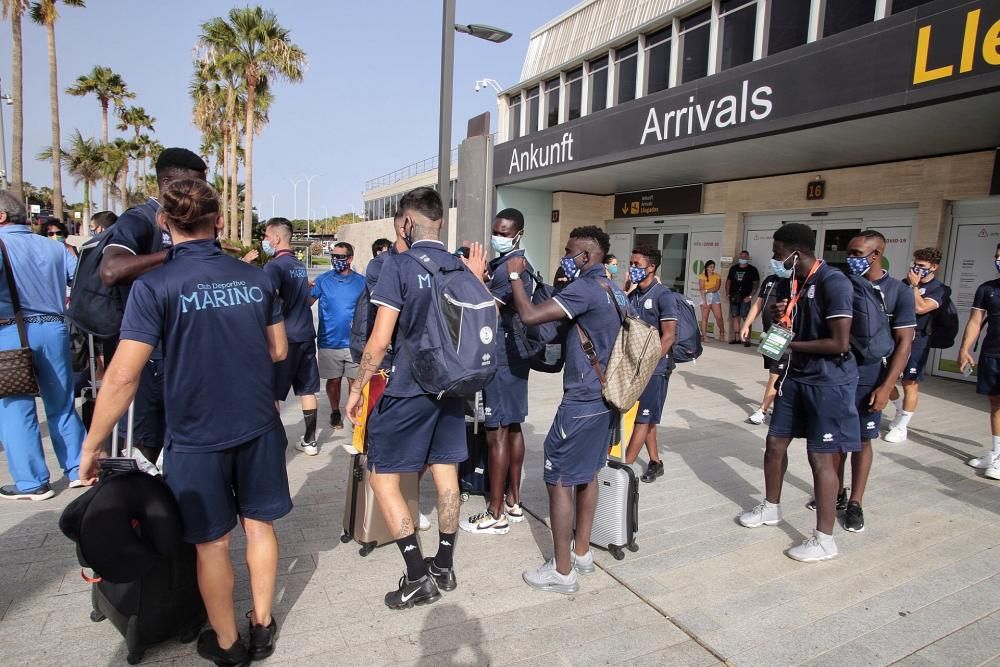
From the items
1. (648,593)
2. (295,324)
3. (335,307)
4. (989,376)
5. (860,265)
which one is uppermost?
(860,265)

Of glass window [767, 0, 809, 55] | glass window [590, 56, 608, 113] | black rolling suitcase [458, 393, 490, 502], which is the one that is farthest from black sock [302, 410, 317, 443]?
glass window [590, 56, 608, 113]

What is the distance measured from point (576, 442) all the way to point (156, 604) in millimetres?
2038

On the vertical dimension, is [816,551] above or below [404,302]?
below

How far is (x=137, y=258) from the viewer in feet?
9.69

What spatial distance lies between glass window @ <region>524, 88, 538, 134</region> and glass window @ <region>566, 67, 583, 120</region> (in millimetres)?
1549

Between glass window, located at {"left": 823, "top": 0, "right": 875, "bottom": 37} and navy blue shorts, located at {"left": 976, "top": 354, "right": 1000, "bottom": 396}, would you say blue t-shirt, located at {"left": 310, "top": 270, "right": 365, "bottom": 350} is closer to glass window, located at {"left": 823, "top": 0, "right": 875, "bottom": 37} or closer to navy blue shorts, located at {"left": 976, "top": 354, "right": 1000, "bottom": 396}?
navy blue shorts, located at {"left": 976, "top": 354, "right": 1000, "bottom": 396}

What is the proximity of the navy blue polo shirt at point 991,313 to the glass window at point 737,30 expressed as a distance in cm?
722

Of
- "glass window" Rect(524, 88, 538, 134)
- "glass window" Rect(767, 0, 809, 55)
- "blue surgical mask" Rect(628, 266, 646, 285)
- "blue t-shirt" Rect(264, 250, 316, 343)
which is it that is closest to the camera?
"blue surgical mask" Rect(628, 266, 646, 285)

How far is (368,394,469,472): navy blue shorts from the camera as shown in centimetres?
287

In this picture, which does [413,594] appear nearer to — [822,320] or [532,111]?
[822,320]

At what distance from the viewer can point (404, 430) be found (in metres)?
2.90

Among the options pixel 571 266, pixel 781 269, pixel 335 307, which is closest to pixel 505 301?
pixel 571 266

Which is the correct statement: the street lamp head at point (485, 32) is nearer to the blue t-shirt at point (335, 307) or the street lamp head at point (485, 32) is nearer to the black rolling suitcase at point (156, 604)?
the blue t-shirt at point (335, 307)

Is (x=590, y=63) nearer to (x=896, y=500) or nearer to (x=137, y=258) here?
(x=896, y=500)
